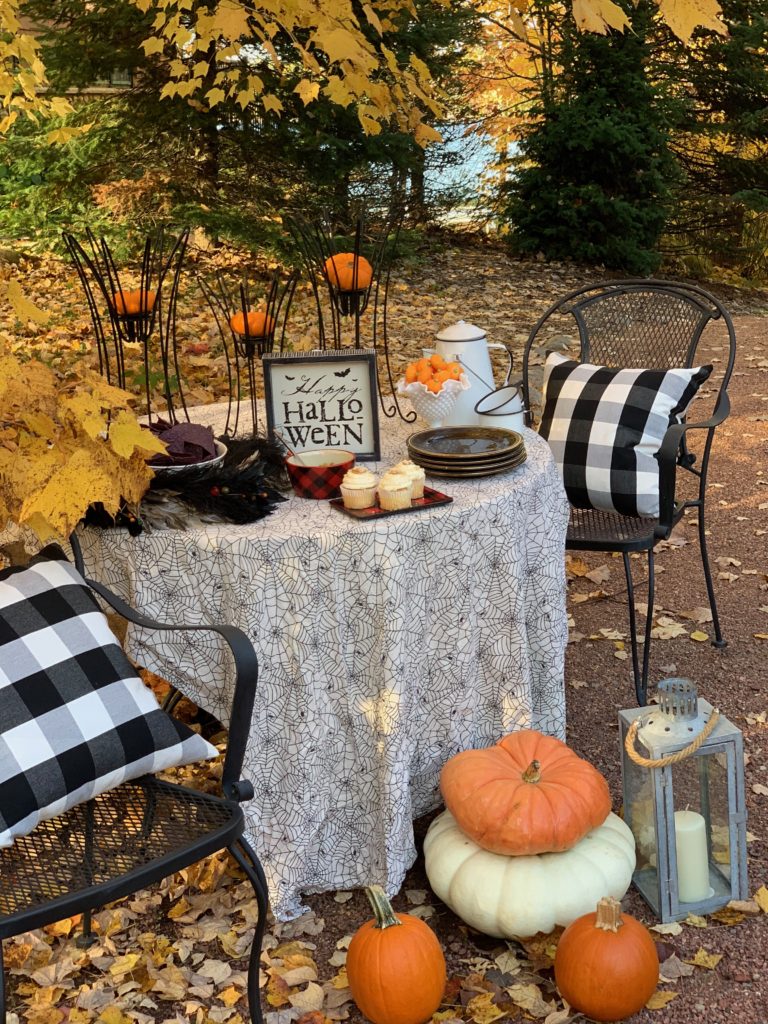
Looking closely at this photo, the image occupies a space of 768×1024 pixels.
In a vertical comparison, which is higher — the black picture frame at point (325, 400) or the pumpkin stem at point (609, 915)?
the black picture frame at point (325, 400)

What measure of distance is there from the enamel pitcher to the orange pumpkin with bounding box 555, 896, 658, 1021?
1.26 m

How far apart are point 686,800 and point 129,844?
1.22 m

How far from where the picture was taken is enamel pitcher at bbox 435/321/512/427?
2.79 m

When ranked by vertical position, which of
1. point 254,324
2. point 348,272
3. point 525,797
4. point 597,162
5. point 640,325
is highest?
point 597,162

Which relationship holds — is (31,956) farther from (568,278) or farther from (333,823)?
(568,278)

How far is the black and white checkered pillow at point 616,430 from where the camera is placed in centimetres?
306

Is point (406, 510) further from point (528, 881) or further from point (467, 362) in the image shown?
point (528, 881)

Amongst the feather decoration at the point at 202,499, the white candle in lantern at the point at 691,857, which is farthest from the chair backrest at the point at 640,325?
the white candle in lantern at the point at 691,857

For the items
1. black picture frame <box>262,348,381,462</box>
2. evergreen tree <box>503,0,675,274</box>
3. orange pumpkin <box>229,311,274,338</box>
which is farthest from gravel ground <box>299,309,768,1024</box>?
evergreen tree <box>503,0,675,274</box>

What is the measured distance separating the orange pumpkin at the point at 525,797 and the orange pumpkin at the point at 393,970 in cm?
28

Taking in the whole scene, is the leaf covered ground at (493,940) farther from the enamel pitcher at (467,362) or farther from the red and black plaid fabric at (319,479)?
the enamel pitcher at (467,362)

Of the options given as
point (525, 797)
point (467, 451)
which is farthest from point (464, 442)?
point (525, 797)

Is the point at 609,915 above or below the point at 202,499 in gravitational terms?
below

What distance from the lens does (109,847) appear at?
1.82m
